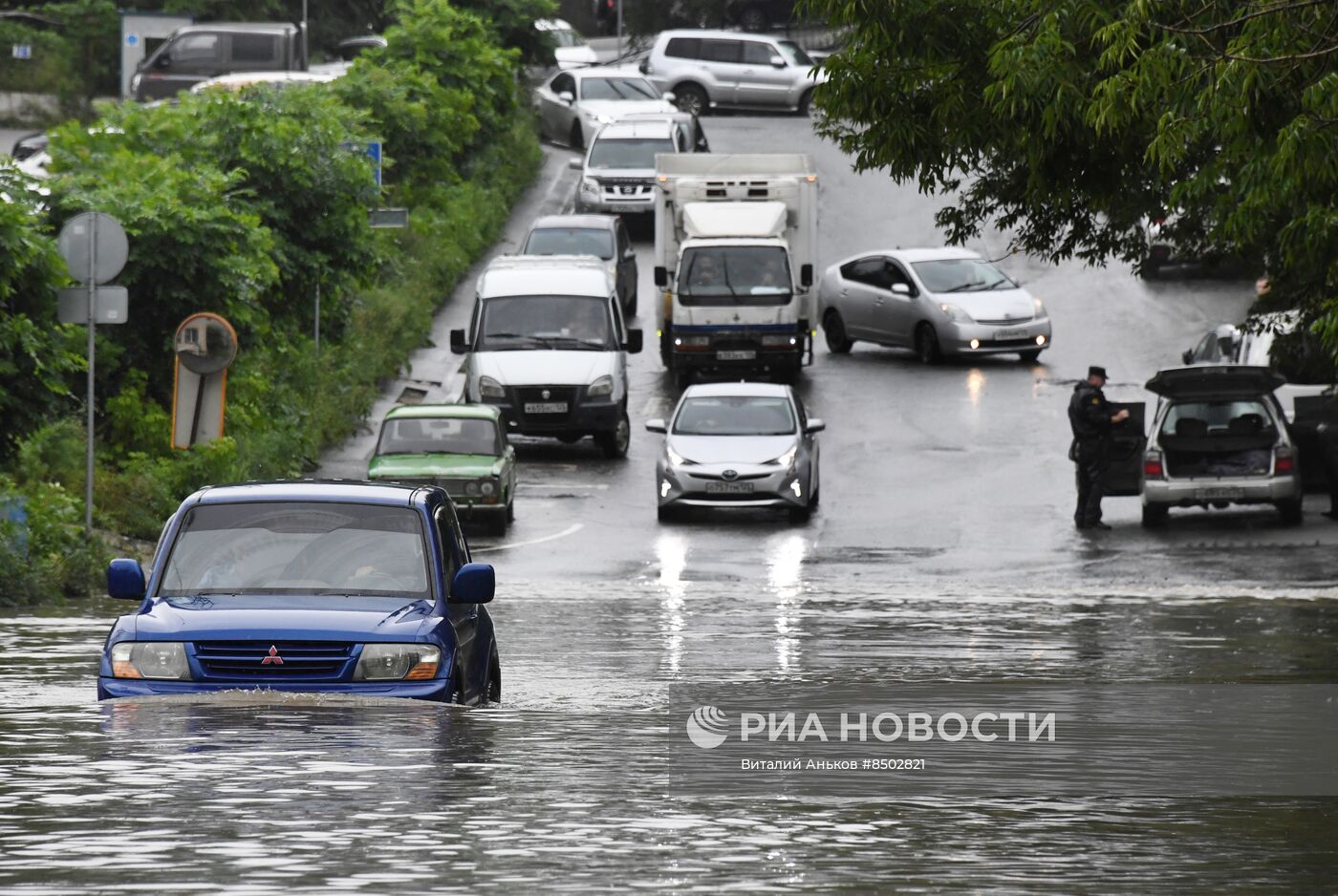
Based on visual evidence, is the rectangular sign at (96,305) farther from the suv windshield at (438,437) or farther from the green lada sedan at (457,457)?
the suv windshield at (438,437)

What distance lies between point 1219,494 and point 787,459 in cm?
501

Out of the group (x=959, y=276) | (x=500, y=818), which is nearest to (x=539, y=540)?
(x=959, y=276)

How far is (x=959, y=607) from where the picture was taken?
754 inches

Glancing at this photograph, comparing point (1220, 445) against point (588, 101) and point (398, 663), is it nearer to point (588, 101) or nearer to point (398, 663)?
point (398, 663)

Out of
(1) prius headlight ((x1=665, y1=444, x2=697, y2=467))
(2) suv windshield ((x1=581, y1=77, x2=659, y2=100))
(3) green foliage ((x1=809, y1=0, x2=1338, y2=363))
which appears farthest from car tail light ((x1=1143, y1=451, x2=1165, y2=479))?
(2) suv windshield ((x1=581, y1=77, x2=659, y2=100))

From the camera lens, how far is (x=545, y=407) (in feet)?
101

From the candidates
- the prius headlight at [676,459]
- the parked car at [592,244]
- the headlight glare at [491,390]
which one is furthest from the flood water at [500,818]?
the parked car at [592,244]

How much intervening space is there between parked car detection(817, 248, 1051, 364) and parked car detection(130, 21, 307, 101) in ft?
67.4

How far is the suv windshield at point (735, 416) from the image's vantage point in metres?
27.7

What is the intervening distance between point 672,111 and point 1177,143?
41219 millimetres

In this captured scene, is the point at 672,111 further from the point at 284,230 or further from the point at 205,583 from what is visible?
the point at 205,583

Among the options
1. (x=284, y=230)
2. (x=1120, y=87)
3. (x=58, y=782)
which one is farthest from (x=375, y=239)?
(x=58, y=782)

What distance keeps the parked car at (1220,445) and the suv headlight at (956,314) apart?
10.8m

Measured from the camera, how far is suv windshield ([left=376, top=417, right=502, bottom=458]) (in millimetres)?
26703
